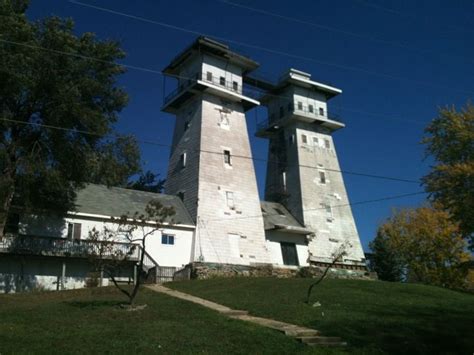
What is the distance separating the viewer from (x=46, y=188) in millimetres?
26500

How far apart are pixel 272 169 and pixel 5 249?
90.0ft

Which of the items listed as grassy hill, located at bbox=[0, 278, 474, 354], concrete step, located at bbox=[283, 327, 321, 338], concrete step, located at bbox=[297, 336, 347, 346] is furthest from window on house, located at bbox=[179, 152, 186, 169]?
concrete step, located at bbox=[297, 336, 347, 346]

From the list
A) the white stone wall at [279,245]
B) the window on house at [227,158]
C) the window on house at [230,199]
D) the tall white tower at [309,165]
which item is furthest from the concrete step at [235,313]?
the tall white tower at [309,165]

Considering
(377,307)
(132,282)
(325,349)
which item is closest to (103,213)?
(132,282)

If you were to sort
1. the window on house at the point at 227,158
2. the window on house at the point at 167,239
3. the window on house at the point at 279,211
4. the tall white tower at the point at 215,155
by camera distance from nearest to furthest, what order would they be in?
1. the window on house at the point at 167,239
2. the tall white tower at the point at 215,155
3. the window on house at the point at 227,158
4. the window on house at the point at 279,211

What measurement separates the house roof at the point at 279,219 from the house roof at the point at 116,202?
24.1 feet

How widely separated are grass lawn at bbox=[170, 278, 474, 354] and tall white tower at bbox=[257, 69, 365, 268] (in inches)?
609

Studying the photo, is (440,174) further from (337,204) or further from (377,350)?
(377,350)

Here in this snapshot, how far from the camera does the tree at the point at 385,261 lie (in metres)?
46.0

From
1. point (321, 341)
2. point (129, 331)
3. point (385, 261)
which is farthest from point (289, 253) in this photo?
point (129, 331)

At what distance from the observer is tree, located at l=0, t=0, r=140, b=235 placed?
992 inches

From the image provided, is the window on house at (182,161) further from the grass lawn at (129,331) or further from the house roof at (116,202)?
the grass lawn at (129,331)

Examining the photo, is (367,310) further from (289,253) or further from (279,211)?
(279,211)

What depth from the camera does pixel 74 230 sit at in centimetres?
3219
